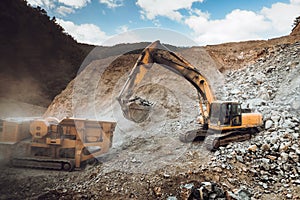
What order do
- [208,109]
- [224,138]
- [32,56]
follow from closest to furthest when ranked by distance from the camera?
[224,138], [208,109], [32,56]

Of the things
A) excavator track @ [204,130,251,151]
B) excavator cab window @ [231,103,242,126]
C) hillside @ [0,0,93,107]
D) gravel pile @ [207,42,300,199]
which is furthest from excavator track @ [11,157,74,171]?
hillside @ [0,0,93,107]

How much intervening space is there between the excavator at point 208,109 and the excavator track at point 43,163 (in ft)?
6.69

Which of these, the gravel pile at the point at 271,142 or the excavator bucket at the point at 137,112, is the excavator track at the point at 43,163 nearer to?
the excavator bucket at the point at 137,112

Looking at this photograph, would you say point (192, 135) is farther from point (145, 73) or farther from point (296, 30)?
point (296, 30)

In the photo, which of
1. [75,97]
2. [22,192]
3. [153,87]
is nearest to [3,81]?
[75,97]

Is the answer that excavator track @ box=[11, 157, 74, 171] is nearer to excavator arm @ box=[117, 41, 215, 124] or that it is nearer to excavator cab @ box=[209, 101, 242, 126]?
excavator arm @ box=[117, 41, 215, 124]

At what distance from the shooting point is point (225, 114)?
7047 millimetres

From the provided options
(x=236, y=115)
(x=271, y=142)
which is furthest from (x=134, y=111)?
(x=271, y=142)

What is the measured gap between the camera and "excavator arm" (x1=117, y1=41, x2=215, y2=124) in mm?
5734

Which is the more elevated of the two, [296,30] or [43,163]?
[296,30]

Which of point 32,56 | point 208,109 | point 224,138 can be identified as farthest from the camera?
point 32,56

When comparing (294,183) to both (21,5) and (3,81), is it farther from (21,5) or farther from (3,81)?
(21,5)

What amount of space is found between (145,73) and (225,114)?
2757mm

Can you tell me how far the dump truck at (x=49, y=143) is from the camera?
583 cm
